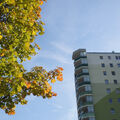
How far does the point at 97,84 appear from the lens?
5269 centimetres

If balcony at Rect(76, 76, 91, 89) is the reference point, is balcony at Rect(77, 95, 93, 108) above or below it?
below

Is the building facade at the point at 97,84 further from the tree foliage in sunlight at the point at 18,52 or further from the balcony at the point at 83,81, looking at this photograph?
the tree foliage in sunlight at the point at 18,52

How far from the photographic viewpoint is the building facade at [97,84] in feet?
157

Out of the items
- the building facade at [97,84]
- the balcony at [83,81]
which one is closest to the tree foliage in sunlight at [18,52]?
the building facade at [97,84]

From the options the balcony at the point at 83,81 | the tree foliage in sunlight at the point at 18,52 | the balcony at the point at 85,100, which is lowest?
the tree foliage in sunlight at the point at 18,52

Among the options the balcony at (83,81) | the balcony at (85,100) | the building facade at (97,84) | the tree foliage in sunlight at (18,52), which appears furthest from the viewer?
the balcony at (83,81)

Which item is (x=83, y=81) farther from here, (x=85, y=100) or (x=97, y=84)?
(x=85, y=100)

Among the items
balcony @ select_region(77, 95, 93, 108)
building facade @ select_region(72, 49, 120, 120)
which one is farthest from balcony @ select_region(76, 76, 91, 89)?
balcony @ select_region(77, 95, 93, 108)

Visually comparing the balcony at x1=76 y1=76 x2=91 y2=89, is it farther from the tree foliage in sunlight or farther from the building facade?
the tree foliage in sunlight

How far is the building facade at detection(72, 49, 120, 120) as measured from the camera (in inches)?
1889

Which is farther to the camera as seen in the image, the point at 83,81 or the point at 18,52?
the point at 83,81

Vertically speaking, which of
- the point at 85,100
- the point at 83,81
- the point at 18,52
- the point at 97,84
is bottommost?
the point at 18,52

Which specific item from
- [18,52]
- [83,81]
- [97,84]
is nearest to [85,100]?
[83,81]

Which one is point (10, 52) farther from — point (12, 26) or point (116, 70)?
point (116, 70)
